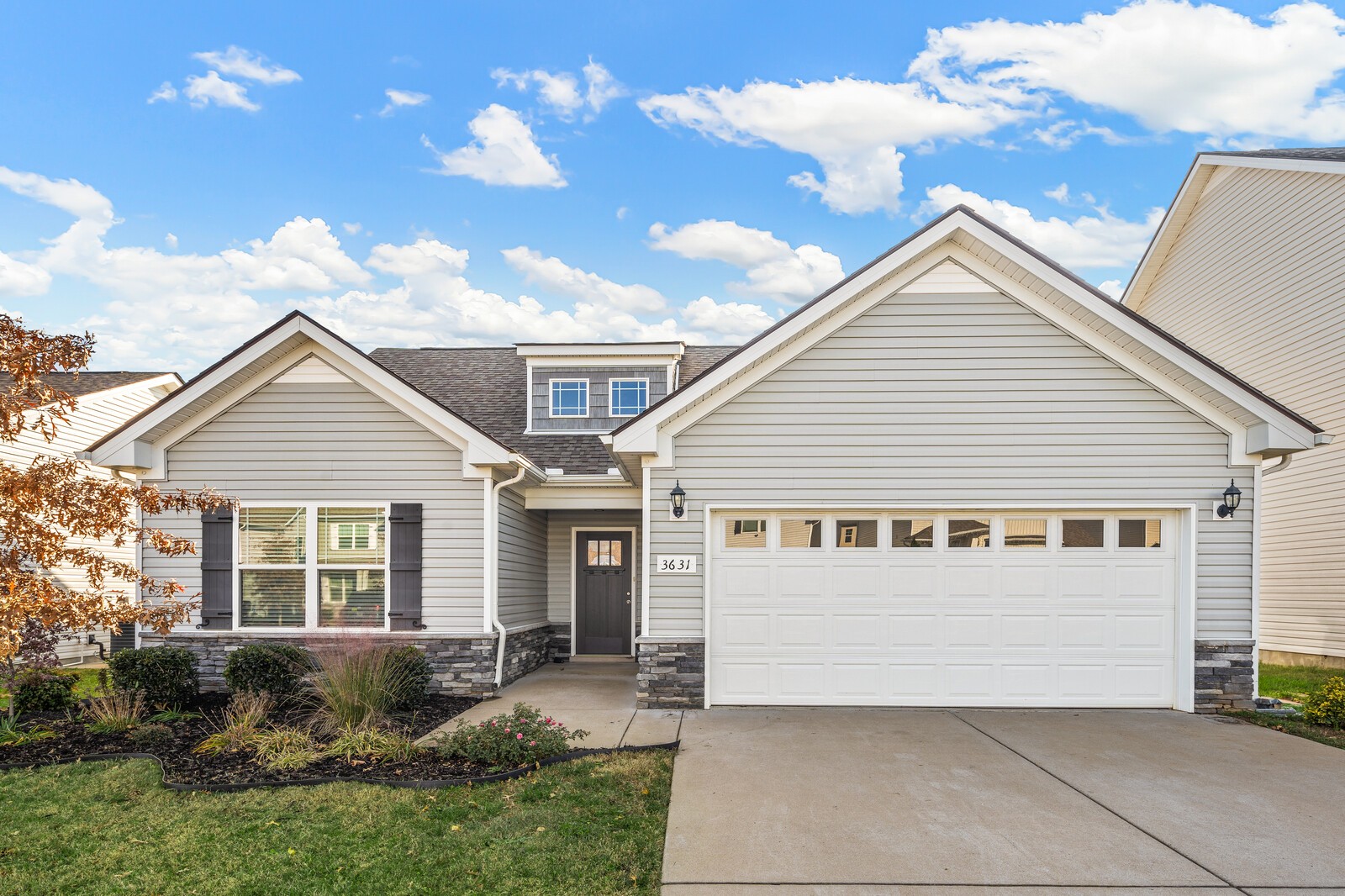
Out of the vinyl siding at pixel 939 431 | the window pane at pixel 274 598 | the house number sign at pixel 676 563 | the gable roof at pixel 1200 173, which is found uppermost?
the gable roof at pixel 1200 173

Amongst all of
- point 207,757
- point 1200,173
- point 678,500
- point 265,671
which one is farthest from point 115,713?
point 1200,173

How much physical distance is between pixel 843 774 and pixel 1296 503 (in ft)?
37.0

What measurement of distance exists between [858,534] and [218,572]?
26.3 feet

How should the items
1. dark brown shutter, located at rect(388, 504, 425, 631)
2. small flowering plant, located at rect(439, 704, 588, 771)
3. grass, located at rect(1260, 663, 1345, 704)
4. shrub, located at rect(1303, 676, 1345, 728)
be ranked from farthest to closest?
1. grass, located at rect(1260, 663, 1345, 704)
2. dark brown shutter, located at rect(388, 504, 425, 631)
3. shrub, located at rect(1303, 676, 1345, 728)
4. small flowering plant, located at rect(439, 704, 588, 771)

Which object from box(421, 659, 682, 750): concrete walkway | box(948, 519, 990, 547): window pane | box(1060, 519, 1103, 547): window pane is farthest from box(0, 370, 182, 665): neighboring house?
box(1060, 519, 1103, 547): window pane

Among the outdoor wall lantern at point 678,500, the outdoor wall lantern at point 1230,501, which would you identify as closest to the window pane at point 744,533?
the outdoor wall lantern at point 678,500

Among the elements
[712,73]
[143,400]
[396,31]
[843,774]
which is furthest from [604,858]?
[143,400]

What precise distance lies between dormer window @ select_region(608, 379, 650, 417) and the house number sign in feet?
18.6

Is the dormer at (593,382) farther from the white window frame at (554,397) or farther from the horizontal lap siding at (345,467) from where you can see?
the horizontal lap siding at (345,467)

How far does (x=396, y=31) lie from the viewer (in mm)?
12820

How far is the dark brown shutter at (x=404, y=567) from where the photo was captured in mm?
9727

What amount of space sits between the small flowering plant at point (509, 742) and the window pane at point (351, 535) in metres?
3.83

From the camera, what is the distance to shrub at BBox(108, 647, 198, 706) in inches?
336

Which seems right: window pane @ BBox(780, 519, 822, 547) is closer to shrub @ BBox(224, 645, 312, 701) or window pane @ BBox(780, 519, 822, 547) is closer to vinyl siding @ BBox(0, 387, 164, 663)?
shrub @ BBox(224, 645, 312, 701)
